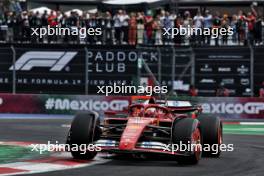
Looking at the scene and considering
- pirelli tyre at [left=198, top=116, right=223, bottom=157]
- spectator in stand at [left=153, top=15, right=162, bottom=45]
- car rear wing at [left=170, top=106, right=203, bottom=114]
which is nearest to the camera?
pirelli tyre at [left=198, top=116, right=223, bottom=157]

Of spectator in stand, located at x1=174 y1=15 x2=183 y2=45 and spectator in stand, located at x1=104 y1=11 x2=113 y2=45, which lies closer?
spectator in stand, located at x1=174 y1=15 x2=183 y2=45

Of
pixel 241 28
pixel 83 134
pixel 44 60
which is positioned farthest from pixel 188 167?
pixel 44 60

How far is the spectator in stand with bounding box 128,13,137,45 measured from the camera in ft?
92.3

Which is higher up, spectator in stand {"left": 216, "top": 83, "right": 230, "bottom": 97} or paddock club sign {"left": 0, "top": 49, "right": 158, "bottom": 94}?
paddock club sign {"left": 0, "top": 49, "right": 158, "bottom": 94}

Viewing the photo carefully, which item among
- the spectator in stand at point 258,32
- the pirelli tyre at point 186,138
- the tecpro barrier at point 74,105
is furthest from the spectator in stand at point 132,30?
the pirelli tyre at point 186,138

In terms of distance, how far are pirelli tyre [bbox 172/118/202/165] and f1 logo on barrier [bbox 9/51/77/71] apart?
16.5 meters

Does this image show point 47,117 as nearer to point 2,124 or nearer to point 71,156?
point 2,124

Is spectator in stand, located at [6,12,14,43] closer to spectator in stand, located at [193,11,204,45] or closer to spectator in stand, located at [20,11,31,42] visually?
spectator in stand, located at [20,11,31,42]

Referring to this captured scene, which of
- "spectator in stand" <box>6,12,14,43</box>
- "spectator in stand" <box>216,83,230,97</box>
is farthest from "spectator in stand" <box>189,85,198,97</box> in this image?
"spectator in stand" <box>6,12,14,43</box>

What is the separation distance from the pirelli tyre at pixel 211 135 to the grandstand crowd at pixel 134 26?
13.5 meters

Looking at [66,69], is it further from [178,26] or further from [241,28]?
[241,28]

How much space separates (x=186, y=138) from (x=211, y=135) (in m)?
1.73

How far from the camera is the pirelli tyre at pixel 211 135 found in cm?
1388
